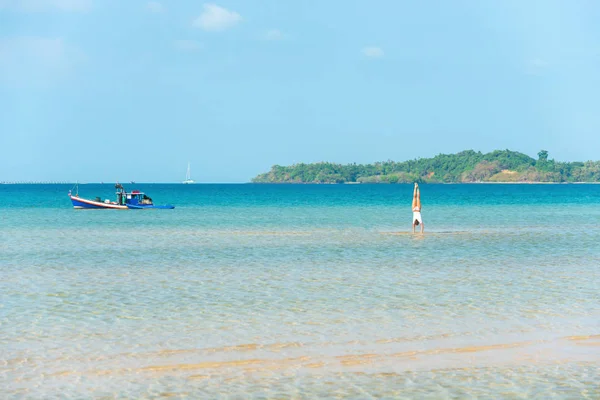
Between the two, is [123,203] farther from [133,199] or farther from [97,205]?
[97,205]

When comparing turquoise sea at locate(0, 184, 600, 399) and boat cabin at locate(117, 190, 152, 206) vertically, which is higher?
boat cabin at locate(117, 190, 152, 206)

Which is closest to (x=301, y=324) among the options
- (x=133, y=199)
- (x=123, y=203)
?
(x=133, y=199)

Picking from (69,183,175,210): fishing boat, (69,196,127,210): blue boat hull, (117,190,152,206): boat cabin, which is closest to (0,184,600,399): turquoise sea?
(69,196,127,210): blue boat hull

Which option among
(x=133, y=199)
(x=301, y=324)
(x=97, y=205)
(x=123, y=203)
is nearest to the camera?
(x=301, y=324)

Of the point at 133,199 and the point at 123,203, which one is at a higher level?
the point at 133,199

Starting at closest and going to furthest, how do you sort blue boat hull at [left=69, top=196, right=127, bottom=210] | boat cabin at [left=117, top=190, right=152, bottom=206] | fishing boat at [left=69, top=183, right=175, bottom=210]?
blue boat hull at [left=69, top=196, right=127, bottom=210]
fishing boat at [left=69, top=183, right=175, bottom=210]
boat cabin at [left=117, top=190, right=152, bottom=206]

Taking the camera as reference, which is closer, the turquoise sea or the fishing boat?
the turquoise sea

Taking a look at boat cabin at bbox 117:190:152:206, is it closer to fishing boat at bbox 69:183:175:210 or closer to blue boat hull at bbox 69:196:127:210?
fishing boat at bbox 69:183:175:210

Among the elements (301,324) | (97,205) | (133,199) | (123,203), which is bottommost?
(301,324)

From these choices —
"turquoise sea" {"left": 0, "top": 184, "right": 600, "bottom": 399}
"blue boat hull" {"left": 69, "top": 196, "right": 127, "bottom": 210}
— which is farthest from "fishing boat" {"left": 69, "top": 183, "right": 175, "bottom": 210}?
"turquoise sea" {"left": 0, "top": 184, "right": 600, "bottom": 399}

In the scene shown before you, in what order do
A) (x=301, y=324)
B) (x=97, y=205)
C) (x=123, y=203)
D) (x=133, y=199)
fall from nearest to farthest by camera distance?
(x=301, y=324) < (x=97, y=205) < (x=133, y=199) < (x=123, y=203)

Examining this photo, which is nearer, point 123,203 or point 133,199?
point 133,199

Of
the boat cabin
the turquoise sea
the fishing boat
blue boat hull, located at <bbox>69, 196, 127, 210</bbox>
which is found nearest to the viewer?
the turquoise sea

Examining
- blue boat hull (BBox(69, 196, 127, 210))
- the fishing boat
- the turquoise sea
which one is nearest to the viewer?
the turquoise sea
